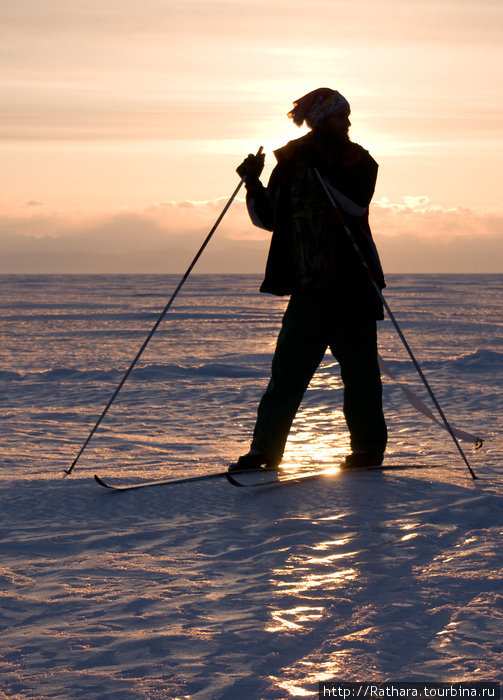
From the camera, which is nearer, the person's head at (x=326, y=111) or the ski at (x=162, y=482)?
the ski at (x=162, y=482)

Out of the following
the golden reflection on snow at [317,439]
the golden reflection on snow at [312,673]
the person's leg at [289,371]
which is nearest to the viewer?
the golden reflection on snow at [312,673]

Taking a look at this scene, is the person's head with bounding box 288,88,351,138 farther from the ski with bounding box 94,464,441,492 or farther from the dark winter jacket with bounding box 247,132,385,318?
the ski with bounding box 94,464,441,492

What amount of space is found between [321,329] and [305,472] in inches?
26.2

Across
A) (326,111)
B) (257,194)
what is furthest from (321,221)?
(326,111)

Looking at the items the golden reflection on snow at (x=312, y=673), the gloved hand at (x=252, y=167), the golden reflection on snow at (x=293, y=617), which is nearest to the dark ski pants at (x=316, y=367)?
the gloved hand at (x=252, y=167)

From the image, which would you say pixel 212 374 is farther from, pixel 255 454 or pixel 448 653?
pixel 448 653

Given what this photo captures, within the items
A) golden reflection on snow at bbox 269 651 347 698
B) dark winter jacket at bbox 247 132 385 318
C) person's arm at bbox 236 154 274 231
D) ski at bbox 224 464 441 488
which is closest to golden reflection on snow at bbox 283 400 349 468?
ski at bbox 224 464 441 488

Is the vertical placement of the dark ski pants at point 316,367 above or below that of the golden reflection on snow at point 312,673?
above

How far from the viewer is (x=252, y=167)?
4289 millimetres

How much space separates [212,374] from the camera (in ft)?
30.0

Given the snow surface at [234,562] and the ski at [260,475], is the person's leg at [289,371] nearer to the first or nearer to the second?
the ski at [260,475]

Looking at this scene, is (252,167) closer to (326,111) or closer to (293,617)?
(326,111)

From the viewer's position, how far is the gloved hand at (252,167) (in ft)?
14.1

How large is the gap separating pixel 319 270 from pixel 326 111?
0.72 metres
